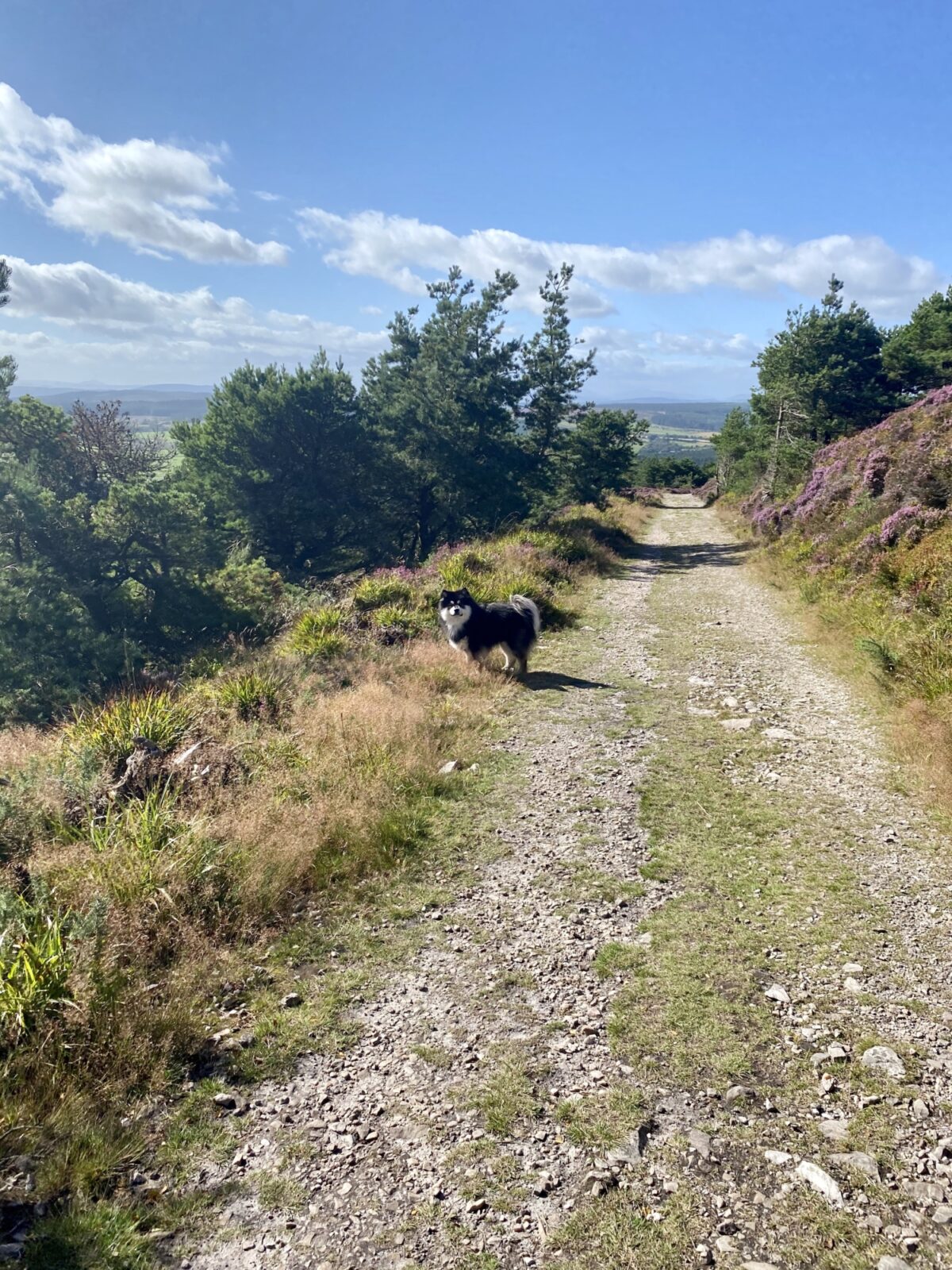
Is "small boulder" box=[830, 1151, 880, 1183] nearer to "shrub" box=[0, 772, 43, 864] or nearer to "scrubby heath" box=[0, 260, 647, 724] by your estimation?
"shrub" box=[0, 772, 43, 864]

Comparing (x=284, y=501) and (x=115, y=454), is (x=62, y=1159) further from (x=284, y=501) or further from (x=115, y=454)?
(x=115, y=454)


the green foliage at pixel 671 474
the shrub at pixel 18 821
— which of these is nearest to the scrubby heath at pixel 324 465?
the shrub at pixel 18 821

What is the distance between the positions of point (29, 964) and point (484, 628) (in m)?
7.85

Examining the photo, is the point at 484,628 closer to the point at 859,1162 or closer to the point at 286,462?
the point at 859,1162

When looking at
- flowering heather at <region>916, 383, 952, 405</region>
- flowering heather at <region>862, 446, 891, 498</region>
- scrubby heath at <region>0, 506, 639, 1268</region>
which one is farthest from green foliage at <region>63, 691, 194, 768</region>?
flowering heather at <region>916, 383, 952, 405</region>

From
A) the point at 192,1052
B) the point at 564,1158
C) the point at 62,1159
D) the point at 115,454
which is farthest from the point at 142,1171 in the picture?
the point at 115,454

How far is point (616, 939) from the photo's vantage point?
178 inches

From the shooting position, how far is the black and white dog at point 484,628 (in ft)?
34.7

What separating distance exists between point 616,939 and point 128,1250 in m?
3.16

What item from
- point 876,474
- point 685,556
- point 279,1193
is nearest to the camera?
point 279,1193

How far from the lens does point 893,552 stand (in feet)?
42.4

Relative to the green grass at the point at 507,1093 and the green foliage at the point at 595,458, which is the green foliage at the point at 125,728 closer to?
the green grass at the point at 507,1093

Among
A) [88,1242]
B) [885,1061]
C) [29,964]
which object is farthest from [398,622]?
[88,1242]

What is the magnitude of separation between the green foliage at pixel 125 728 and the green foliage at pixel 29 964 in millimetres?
2545
